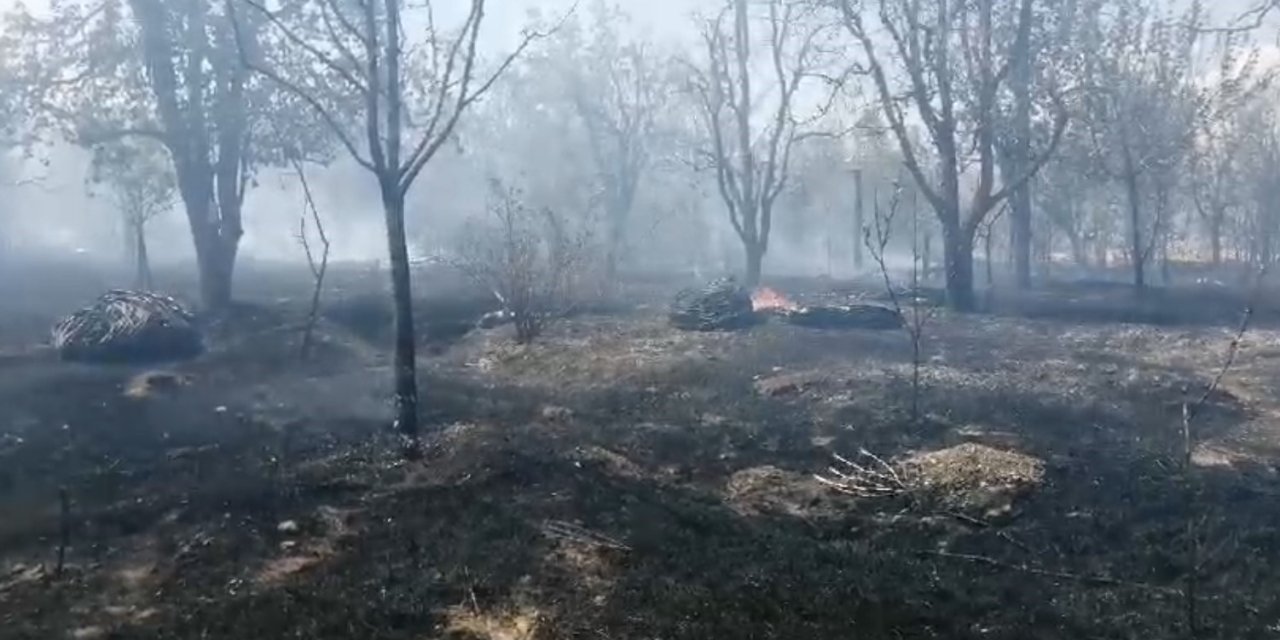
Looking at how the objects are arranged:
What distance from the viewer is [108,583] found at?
7.18 meters

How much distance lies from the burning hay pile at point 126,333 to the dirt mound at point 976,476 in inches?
489

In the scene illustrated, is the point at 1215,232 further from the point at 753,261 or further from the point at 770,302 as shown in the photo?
the point at 770,302

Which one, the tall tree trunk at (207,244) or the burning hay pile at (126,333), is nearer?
the burning hay pile at (126,333)

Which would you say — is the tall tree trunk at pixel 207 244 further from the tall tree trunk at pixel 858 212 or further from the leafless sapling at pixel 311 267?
the tall tree trunk at pixel 858 212

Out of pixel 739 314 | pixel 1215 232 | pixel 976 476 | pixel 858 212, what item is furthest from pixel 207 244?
pixel 1215 232

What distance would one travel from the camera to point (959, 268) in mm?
24156

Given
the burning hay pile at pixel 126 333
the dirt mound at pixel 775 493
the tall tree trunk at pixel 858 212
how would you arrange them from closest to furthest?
the dirt mound at pixel 775 493 < the burning hay pile at pixel 126 333 < the tall tree trunk at pixel 858 212

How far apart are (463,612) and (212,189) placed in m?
19.1

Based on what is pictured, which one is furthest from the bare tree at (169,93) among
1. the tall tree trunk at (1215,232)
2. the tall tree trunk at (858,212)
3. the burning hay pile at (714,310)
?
the tall tree trunk at (1215,232)

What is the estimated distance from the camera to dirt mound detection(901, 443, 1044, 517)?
8914 mm

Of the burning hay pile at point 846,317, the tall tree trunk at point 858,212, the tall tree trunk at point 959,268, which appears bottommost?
the burning hay pile at point 846,317

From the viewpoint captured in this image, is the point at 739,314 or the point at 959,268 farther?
the point at 959,268

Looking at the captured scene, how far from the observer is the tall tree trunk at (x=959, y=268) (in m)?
23.3

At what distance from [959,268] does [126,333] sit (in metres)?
16.5
